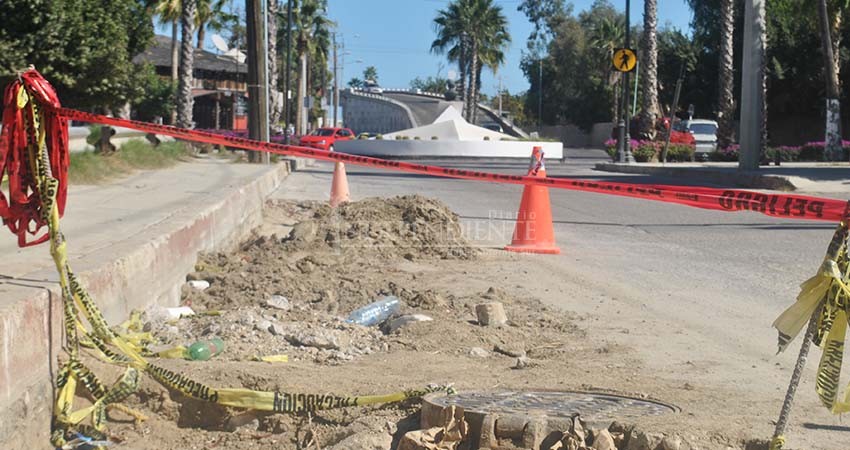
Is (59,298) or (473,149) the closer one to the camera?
(59,298)

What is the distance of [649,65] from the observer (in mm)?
36344

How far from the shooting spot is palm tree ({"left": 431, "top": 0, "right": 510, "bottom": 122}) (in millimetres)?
79688

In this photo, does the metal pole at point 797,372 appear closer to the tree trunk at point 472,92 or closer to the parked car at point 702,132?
the parked car at point 702,132

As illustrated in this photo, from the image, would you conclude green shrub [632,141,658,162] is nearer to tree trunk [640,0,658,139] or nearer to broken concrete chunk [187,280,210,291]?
tree trunk [640,0,658,139]

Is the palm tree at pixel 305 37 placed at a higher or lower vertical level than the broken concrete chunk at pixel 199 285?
higher

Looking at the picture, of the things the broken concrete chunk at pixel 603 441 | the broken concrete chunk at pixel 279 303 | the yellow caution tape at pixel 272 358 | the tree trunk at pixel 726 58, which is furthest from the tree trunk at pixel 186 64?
the broken concrete chunk at pixel 603 441

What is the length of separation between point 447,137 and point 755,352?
43391 mm

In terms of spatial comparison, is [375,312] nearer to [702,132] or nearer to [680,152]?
[680,152]

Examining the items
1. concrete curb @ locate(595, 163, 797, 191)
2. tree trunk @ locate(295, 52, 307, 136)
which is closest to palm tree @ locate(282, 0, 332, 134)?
tree trunk @ locate(295, 52, 307, 136)

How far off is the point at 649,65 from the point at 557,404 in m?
33.8

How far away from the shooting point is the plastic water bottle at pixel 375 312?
20.7 ft

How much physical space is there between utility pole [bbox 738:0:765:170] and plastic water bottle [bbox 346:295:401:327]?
709 inches

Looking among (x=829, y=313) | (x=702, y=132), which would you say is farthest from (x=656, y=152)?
(x=829, y=313)

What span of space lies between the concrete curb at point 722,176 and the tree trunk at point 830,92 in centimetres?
579
